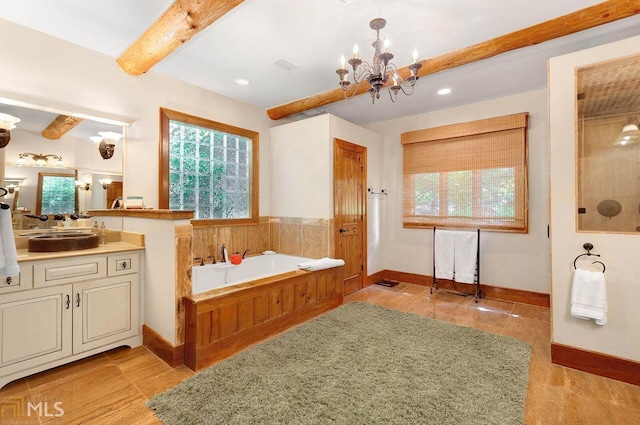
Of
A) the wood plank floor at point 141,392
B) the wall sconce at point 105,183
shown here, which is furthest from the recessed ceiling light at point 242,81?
the wood plank floor at point 141,392

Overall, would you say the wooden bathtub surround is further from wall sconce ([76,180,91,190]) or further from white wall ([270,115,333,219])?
wall sconce ([76,180,91,190])

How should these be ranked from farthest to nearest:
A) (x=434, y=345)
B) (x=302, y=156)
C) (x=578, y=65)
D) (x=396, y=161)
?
(x=396, y=161) < (x=302, y=156) < (x=434, y=345) < (x=578, y=65)

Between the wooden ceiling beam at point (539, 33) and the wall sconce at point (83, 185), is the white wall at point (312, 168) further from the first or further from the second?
the wall sconce at point (83, 185)

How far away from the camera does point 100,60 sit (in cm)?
263

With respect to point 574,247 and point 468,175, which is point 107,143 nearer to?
point 574,247

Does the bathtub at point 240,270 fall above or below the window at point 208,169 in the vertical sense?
below

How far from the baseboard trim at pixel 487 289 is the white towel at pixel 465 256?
0.32 metres

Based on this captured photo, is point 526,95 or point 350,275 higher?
point 526,95

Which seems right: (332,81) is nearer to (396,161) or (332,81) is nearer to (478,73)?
(478,73)

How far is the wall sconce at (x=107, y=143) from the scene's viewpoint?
2.71 m

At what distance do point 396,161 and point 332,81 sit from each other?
188 cm

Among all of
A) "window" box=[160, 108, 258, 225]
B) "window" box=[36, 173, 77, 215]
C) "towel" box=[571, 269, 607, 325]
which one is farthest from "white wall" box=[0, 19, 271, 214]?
"towel" box=[571, 269, 607, 325]

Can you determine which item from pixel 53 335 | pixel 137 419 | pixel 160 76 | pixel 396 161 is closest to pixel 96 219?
pixel 53 335

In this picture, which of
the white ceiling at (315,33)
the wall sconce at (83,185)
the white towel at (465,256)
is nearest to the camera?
the white ceiling at (315,33)
